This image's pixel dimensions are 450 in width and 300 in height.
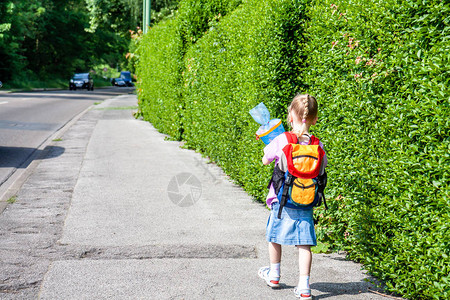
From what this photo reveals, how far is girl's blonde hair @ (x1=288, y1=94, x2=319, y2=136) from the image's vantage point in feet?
12.6

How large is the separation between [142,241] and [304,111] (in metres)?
2.23

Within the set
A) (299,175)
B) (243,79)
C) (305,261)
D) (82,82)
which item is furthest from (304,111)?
(82,82)

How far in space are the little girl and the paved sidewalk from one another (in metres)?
0.20

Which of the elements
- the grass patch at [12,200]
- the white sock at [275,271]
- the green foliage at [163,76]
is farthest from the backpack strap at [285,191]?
the green foliage at [163,76]

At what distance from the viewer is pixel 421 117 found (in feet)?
11.2

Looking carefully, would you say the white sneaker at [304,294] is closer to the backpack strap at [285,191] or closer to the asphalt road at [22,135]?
the backpack strap at [285,191]

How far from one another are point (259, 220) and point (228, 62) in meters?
2.88

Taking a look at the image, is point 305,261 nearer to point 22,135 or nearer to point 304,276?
point 304,276

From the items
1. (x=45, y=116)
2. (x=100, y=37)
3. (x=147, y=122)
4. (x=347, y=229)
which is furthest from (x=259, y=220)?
(x=100, y=37)

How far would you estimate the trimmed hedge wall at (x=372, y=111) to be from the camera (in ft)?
10.9

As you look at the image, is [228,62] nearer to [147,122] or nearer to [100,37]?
[147,122]

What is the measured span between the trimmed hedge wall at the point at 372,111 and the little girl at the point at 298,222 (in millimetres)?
488

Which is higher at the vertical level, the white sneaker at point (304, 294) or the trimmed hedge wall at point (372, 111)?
the trimmed hedge wall at point (372, 111)

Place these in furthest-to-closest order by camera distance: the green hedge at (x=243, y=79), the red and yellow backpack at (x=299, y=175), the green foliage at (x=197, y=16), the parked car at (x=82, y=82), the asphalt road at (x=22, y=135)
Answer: the parked car at (x=82, y=82)
the green foliage at (x=197, y=16)
the asphalt road at (x=22, y=135)
the green hedge at (x=243, y=79)
the red and yellow backpack at (x=299, y=175)
